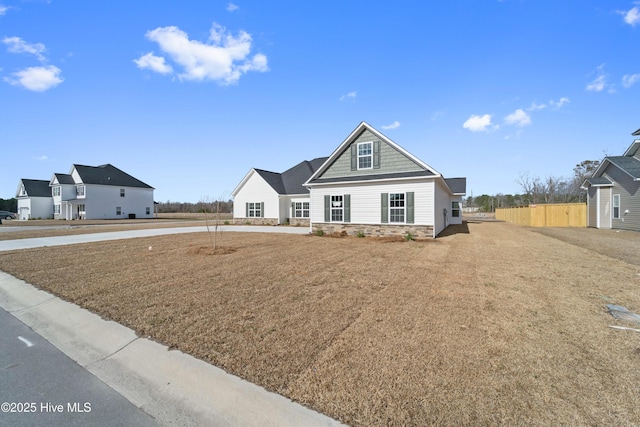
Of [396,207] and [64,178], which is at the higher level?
[64,178]

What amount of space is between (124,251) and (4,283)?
12.8 ft

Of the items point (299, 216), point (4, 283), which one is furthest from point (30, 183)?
point (4, 283)

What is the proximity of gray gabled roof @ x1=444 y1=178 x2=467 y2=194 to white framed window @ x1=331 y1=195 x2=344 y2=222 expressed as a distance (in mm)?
15387

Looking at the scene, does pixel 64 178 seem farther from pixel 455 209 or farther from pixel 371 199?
pixel 455 209

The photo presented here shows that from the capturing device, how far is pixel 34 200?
42656 mm

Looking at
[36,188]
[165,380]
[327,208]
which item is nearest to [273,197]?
[327,208]

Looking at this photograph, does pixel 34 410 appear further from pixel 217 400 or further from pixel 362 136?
pixel 362 136

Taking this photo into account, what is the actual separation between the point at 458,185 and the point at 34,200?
200 ft

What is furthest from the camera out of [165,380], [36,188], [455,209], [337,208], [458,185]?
[36,188]

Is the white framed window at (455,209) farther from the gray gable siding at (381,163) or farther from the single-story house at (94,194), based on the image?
the single-story house at (94,194)

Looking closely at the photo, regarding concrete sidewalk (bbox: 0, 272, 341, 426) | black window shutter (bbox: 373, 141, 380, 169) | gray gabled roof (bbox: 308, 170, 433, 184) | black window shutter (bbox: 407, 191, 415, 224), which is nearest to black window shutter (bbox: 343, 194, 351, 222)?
gray gabled roof (bbox: 308, 170, 433, 184)

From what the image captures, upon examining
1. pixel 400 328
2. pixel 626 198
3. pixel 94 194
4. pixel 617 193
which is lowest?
pixel 400 328

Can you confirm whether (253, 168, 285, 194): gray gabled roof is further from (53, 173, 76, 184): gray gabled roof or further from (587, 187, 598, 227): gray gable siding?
(53, 173, 76, 184): gray gabled roof

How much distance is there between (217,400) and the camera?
265 centimetres
